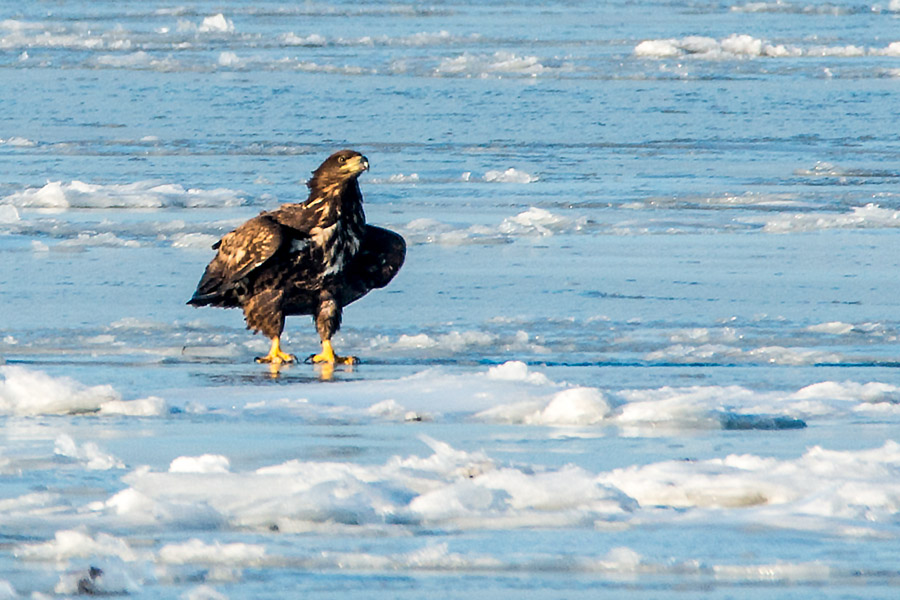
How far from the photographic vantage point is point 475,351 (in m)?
7.52

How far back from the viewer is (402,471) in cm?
479

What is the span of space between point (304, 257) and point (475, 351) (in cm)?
76

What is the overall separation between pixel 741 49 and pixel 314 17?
9.31m

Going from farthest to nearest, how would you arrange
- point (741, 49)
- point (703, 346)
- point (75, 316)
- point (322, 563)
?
point (741, 49), point (75, 316), point (703, 346), point (322, 563)

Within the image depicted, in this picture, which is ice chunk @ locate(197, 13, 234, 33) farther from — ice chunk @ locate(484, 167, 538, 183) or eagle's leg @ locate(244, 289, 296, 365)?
eagle's leg @ locate(244, 289, 296, 365)

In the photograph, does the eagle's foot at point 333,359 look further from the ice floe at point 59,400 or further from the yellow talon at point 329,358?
the ice floe at point 59,400

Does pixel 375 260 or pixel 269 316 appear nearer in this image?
pixel 269 316

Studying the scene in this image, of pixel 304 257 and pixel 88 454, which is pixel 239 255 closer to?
pixel 304 257

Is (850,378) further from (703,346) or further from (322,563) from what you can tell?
(322,563)

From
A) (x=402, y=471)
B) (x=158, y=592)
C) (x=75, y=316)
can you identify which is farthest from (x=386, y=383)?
(x=158, y=592)

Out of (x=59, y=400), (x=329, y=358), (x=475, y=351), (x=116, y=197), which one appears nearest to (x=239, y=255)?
(x=329, y=358)

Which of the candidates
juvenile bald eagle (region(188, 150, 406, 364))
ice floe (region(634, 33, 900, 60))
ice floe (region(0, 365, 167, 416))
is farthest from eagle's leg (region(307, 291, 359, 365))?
ice floe (region(634, 33, 900, 60))

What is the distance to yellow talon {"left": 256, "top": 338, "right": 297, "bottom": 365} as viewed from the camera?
24.5ft

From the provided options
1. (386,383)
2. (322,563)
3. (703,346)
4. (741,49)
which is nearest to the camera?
(322,563)
